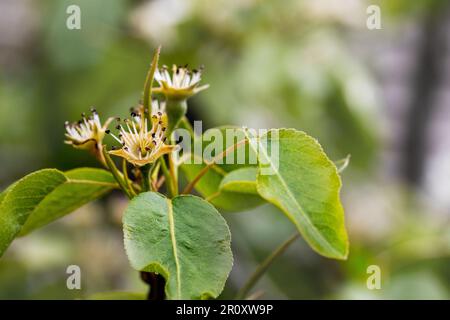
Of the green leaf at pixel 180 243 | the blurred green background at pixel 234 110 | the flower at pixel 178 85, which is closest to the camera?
the green leaf at pixel 180 243

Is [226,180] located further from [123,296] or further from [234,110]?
[234,110]

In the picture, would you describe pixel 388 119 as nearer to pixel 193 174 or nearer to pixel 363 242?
pixel 363 242

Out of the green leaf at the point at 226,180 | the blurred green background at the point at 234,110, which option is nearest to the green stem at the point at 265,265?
the green leaf at the point at 226,180

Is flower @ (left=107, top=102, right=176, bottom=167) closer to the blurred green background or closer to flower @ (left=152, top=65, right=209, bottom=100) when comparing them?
flower @ (left=152, top=65, right=209, bottom=100)

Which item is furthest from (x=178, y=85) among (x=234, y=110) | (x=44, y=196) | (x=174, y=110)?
(x=234, y=110)

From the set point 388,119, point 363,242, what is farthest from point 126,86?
point 388,119

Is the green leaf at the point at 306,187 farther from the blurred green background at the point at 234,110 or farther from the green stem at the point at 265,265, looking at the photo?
the blurred green background at the point at 234,110
